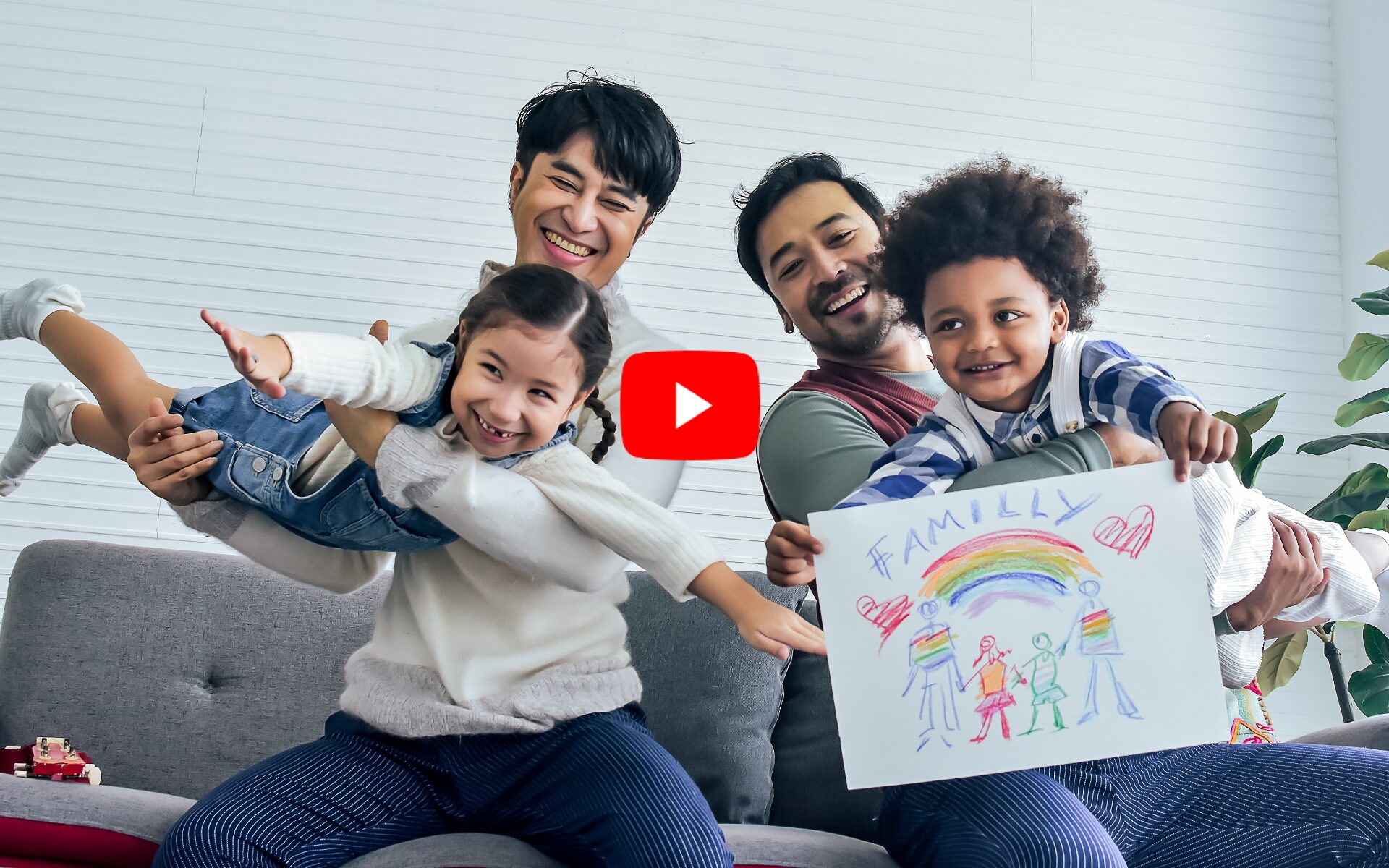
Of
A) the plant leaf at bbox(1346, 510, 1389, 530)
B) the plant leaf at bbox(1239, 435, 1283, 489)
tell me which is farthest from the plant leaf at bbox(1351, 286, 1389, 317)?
the plant leaf at bbox(1346, 510, 1389, 530)

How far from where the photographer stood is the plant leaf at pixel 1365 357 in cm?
245

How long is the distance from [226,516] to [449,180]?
1.58 meters

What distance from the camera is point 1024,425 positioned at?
1.18 meters

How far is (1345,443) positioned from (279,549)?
2.36m

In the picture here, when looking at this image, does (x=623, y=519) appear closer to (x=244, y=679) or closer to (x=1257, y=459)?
(x=244, y=679)

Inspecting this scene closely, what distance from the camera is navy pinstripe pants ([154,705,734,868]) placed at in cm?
105

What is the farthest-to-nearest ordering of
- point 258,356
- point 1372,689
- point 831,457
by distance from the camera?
1. point 1372,689
2. point 831,457
3. point 258,356

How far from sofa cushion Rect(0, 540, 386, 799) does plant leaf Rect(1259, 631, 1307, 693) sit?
1.87 metres

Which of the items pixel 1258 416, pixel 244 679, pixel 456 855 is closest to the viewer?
pixel 456 855

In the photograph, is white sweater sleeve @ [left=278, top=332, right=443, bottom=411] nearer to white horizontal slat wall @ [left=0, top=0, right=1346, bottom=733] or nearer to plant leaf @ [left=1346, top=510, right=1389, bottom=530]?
white horizontal slat wall @ [left=0, top=0, right=1346, bottom=733]

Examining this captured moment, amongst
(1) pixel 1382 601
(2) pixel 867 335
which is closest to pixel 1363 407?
(1) pixel 1382 601

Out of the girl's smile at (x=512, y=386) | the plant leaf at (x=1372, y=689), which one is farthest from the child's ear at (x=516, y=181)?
the plant leaf at (x=1372, y=689)

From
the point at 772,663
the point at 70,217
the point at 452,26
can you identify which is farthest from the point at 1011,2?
the point at 70,217

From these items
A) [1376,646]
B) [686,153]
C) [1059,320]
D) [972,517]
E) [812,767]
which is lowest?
[812,767]
